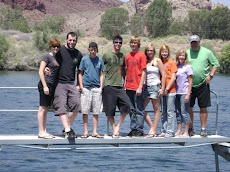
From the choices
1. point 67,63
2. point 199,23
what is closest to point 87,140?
point 67,63

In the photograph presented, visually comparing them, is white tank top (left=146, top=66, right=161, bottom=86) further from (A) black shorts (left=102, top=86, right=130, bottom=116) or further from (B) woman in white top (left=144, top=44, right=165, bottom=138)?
Answer: (A) black shorts (left=102, top=86, right=130, bottom=116)

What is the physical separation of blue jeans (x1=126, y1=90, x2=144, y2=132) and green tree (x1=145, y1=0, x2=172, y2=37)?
347 feet

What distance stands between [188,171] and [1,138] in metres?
6.55

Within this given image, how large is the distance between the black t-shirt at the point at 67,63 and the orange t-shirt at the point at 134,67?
2.65 feet

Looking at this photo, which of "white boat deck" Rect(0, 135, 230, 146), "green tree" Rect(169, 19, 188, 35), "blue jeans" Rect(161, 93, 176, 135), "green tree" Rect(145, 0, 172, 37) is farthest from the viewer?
"green tree" Rect(145, 0, 172, 37)

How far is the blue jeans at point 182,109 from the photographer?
9.72m

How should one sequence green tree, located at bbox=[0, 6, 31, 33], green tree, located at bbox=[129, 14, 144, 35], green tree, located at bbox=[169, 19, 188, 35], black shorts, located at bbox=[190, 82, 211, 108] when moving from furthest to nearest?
green tree, located at bbox=[0, 6, 31, 33], green tree, located at bbox=[129, 14, 144, 35], green tree, located at bbox=[169, 19, 188, 35], black shorts, located at bbox=[190, 82, 211, 108]

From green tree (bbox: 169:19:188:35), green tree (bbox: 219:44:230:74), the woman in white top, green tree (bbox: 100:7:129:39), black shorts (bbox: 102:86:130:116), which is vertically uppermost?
green tree (bbox: 100:7:129:39)

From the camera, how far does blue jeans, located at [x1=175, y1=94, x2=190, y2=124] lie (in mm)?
9719

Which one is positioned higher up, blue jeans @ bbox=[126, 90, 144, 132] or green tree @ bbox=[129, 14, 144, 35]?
green tree @ bbox=[129, 14, 144, 35]

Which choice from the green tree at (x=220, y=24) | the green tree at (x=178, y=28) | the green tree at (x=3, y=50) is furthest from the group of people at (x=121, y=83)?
the green tree at (x=178, y=28)

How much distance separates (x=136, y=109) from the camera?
9.59 metres

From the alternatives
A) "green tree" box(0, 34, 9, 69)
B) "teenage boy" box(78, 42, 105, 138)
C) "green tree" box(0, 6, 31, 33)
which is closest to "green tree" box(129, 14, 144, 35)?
"green tree" box(0, 6, 31, 33)

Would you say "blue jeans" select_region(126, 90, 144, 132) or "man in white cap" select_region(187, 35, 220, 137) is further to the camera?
"man in white cap" select_region(187, 35, 220, 137)
